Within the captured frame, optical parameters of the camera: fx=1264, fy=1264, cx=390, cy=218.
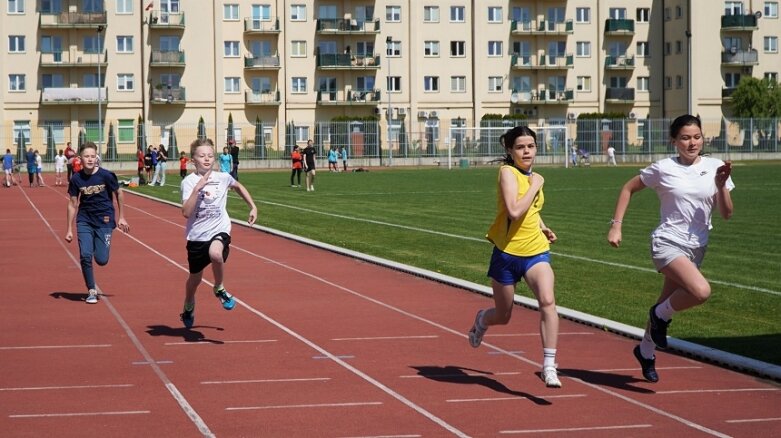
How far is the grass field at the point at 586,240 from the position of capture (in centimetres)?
1255

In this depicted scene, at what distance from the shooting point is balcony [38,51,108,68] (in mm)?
83625

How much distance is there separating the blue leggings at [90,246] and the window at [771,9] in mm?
87527

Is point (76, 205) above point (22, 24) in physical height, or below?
below

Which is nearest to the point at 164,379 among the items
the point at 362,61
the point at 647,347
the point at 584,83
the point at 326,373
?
the point at 326,373

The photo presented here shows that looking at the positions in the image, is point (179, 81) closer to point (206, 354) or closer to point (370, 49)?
point (370, 49)

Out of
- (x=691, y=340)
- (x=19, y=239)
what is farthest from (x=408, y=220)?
(x=691, y=340)

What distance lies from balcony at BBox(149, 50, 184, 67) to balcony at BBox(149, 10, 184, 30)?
5.56ft

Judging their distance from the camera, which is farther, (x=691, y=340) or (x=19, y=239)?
(x=19, y=239)

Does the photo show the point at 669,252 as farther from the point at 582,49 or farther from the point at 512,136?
the point at 582,49

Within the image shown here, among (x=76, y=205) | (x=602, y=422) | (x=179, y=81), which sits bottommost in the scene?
(x=602, y=422)

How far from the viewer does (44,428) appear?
7.70 m

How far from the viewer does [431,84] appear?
90688mm

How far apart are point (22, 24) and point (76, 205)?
242 feet

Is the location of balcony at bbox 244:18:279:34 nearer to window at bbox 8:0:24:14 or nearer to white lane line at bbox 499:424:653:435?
window at bbox 8:0:24:14
